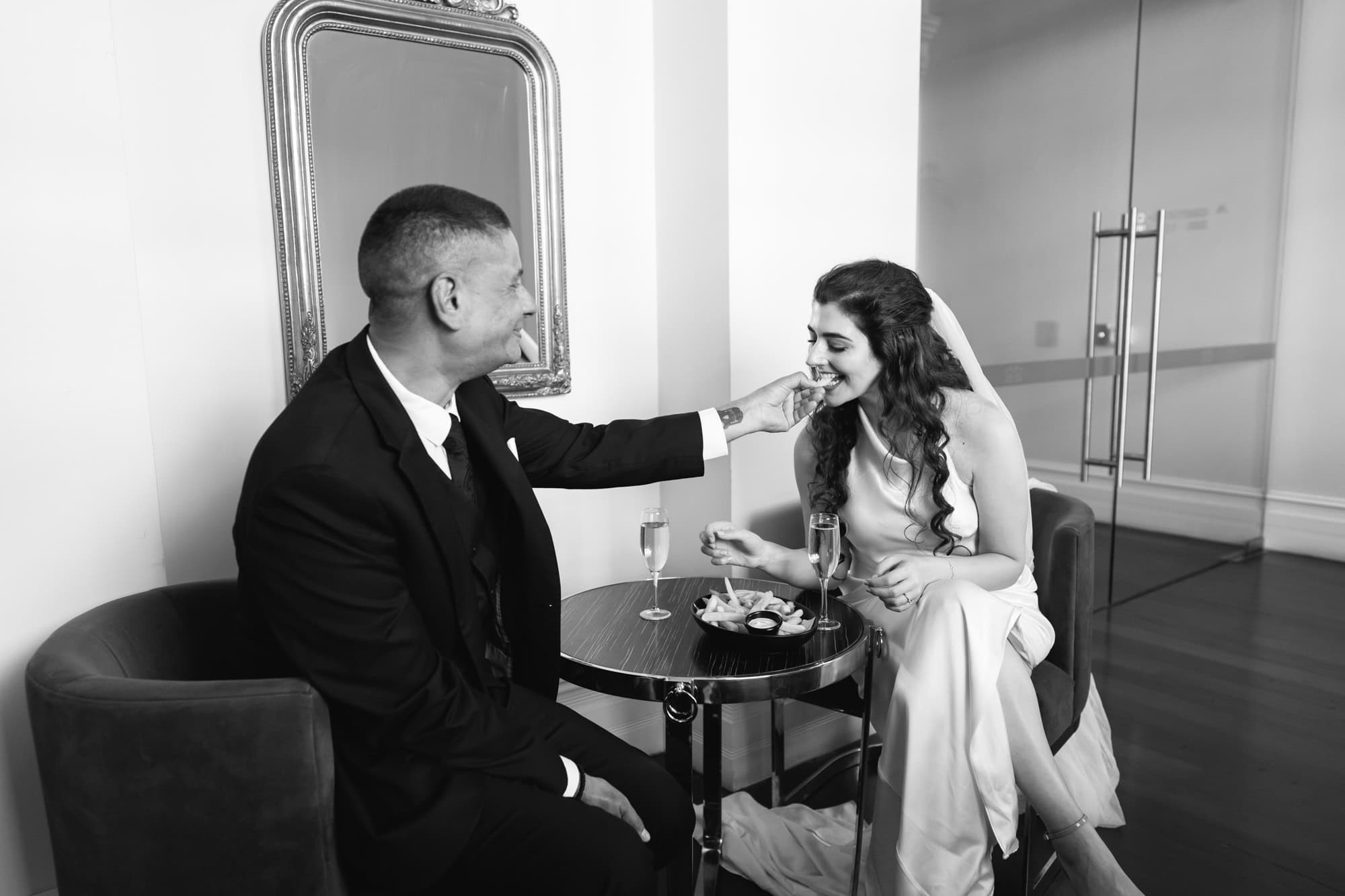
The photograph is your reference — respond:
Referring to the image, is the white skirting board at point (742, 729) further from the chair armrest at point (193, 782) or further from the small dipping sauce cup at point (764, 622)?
the chair armrest at point (193, 782)

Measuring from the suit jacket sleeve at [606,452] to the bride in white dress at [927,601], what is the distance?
0.19 metres

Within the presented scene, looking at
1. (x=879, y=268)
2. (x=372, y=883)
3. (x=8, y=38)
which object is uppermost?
(x=8, y=38)

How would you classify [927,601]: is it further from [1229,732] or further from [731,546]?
[1229,732]

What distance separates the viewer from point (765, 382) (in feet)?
9.29

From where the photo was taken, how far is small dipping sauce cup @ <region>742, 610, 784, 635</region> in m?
1.83

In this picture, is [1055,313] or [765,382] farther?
[1055,313]

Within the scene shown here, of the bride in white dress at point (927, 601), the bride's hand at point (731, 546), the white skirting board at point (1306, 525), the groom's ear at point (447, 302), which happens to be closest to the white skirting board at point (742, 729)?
the bride in white dress at point (927, 601)

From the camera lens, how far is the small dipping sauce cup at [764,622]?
1.83 metres

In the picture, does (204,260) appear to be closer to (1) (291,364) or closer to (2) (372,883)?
(1) (291,364)

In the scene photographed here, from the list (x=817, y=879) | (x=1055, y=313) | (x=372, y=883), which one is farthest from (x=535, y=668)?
(x=1055, y=313)

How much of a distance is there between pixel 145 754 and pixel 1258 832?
252 centimetres

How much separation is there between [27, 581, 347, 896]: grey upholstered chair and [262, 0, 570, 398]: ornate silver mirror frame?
92cm

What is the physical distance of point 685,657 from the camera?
1820 mm

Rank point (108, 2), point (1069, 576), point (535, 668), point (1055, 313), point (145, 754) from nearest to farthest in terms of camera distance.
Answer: point (145, 754) < point (535, 668) < point (108, 2) < point (1069, 576) < point (1055, 313)
